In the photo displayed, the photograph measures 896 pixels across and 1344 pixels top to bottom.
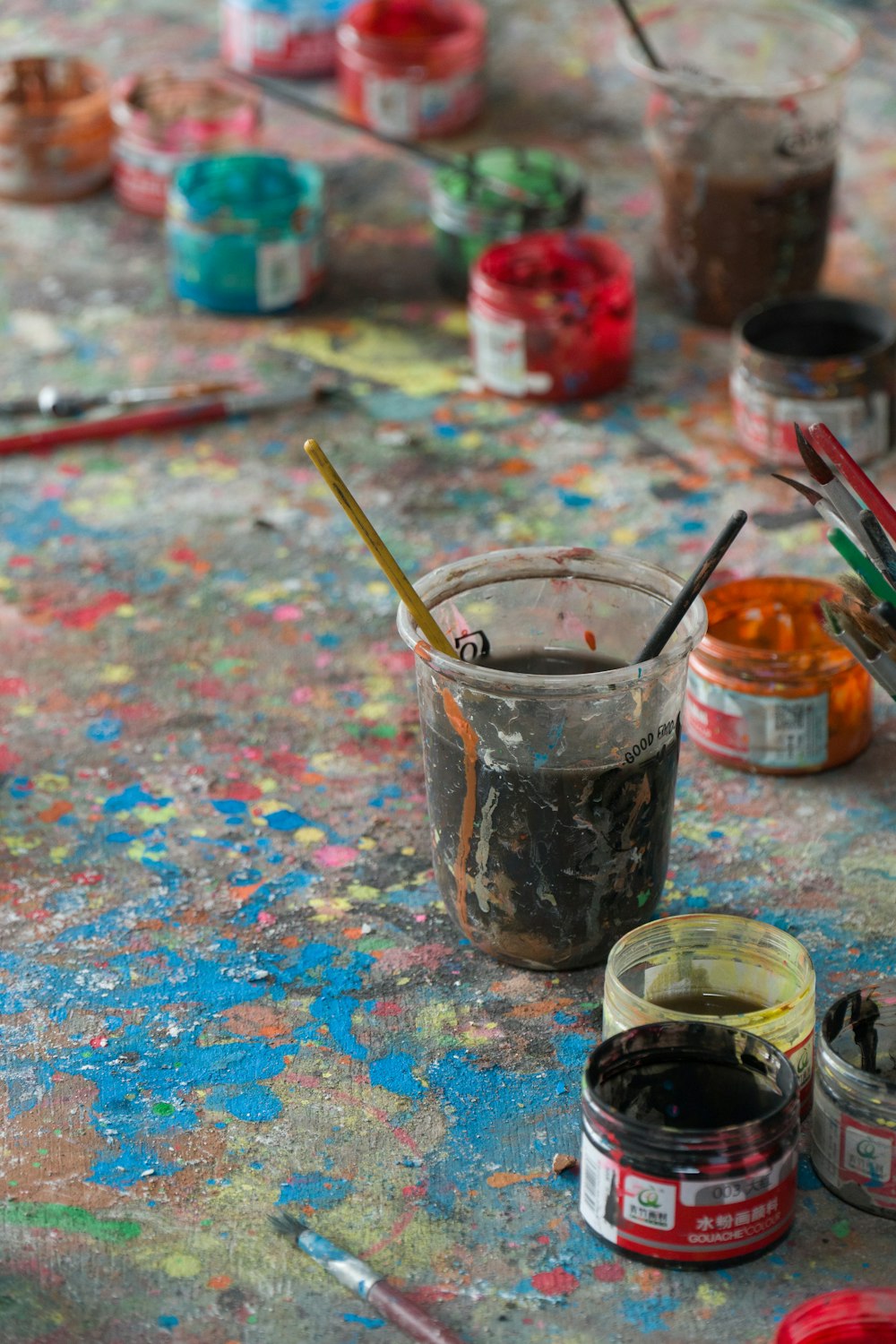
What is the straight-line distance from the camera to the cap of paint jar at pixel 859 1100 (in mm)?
1390

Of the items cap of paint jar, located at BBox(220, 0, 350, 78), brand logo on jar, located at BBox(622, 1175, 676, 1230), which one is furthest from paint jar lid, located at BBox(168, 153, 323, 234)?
brand logo on jar, located at BBox(622, 1175, 676, 1230)

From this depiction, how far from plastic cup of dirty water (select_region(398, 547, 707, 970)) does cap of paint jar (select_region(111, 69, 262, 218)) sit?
1803 millimetres

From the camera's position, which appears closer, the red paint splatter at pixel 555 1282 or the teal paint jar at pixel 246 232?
the red paint splatter at pixel 555 1282

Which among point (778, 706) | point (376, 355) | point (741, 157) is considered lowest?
point (376, 355)

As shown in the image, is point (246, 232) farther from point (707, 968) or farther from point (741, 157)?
point (707, 968)

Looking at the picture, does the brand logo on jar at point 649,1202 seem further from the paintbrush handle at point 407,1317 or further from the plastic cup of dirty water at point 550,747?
the plastic cup of dirty water at point 550,747

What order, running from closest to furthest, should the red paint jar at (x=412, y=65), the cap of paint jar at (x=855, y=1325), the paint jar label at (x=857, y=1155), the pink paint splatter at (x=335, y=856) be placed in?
the cap of paint jar at (x=855, y=1325) → the paint jar label at (x=857, y=1155) → the pink paint splatter at (x=335, y=856) → the red paint jar at (x=412, y=65)

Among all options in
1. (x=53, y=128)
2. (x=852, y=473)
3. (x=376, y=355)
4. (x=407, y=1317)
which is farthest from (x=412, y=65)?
(x=407, y=1317)

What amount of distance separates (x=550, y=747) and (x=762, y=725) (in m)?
0.44

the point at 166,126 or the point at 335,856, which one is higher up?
the point at 166,126

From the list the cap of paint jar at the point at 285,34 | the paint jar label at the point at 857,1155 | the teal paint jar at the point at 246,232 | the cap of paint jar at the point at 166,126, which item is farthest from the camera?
the cap of paint jar at the point at 285,34

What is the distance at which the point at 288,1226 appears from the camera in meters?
1.42

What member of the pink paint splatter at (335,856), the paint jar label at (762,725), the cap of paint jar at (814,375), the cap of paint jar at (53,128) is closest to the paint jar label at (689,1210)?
the pink paint splatter at (335,856)

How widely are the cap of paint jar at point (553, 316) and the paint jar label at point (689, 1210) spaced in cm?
157
